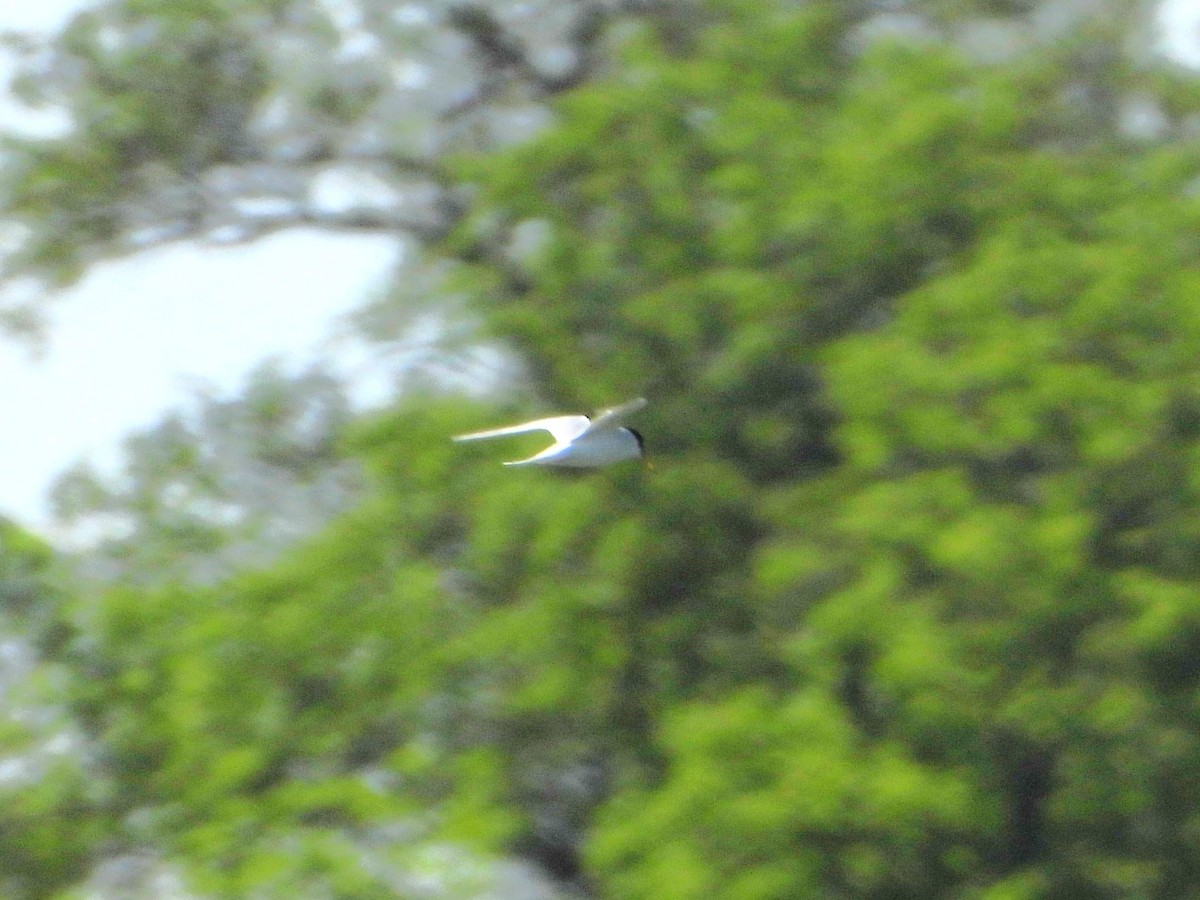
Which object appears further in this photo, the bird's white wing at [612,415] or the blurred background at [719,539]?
the blurred background at [719,539]

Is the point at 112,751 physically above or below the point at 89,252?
below

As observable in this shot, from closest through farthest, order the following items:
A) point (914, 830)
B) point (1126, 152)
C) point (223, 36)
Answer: point (914, 830) → point (1126, 152) → point (223, 36)

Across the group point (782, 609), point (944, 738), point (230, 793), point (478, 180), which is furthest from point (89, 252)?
point (944, 738)

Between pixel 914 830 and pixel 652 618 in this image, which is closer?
pixel 914 830

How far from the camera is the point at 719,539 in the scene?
15750 millimetres

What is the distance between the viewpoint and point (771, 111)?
15906 millimetres

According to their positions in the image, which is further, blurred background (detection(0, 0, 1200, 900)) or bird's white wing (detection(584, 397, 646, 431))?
blurred background (detection(0, 0, 1200, 900))

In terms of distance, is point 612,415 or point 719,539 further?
point 719,539

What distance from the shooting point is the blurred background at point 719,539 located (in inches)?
546

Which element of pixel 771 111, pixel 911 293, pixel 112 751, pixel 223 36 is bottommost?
pixel 112 751

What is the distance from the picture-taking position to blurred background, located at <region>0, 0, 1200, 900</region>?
1387 cm

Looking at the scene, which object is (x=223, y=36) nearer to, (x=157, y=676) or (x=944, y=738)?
(x=157, y=676)

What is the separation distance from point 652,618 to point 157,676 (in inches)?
114

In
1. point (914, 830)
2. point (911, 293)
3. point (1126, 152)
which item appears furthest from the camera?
point (1126, 152)
